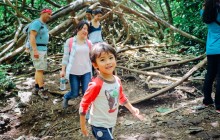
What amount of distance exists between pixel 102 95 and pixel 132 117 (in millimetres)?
1757

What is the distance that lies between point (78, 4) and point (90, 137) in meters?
4.49

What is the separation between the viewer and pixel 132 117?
408 cm

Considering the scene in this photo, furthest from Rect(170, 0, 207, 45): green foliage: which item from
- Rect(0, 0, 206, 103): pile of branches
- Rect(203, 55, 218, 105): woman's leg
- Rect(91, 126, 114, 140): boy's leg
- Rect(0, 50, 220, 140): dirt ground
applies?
Rect(91, 126, 114, 140): boy's leg

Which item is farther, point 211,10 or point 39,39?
point 39,39

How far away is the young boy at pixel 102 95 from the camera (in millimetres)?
2363

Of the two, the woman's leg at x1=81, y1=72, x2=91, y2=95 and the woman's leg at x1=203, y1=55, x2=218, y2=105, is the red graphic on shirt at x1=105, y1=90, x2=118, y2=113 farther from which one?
the woman's leg at x1=203, y1=55, x2=218, y2=105

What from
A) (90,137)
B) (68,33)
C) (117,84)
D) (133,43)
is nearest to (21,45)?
(68,33)

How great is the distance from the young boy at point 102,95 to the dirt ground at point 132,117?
999 mm

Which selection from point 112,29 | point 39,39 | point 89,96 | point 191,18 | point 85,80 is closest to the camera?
point 89,96

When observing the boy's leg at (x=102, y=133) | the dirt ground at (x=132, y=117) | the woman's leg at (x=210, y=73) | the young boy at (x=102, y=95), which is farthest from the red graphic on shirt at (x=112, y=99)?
the woman's leg at (x=210, y=73)

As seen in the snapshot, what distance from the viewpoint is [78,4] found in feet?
24.1

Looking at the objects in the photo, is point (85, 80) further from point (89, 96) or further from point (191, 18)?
point (191, 18)

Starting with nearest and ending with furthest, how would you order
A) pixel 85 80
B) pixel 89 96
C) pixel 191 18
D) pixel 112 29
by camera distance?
pixel 89 96, pixel 85 80, pixel 191 18, pixel 112 29

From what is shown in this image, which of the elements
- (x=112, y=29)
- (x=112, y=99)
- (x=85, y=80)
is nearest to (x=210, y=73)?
(x=85, y=80)
